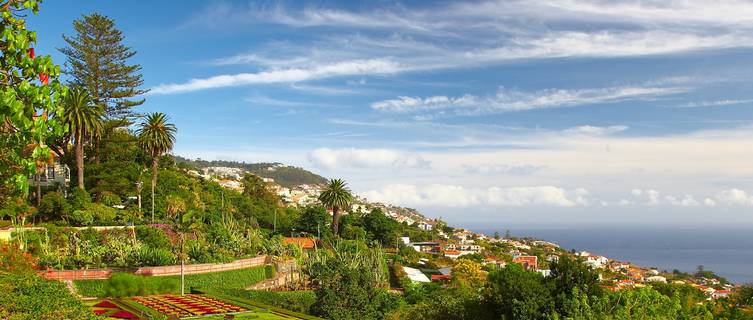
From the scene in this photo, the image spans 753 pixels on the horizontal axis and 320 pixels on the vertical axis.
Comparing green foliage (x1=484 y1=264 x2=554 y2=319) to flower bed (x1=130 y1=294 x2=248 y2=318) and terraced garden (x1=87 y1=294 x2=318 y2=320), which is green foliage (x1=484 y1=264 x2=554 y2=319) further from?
flower bed (x1=130 y1=294 x2=248 y2=318)

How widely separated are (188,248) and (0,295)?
25.9 m

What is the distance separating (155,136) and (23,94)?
3850cm

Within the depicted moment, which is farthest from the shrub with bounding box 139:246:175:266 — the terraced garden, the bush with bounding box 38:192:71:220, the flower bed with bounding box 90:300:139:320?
the bush with bounding box 38:192:71:220

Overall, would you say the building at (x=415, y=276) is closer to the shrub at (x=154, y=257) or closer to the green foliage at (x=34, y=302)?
the shrub at (x=154, y=257)

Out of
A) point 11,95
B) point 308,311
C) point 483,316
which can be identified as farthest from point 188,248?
point 11,95

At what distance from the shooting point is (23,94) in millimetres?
5934

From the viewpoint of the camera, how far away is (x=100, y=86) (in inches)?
1841

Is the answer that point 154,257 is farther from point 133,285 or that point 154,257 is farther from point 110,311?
point 110,311

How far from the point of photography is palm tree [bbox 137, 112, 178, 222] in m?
42.4

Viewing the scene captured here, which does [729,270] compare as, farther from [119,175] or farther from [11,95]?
[11,95]

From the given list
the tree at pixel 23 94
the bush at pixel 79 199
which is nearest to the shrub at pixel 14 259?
the bush at pixel 79 199

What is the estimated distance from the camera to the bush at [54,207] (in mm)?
35312

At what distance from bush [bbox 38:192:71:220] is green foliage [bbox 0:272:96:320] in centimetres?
2910

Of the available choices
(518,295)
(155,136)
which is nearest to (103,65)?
(155,136)
